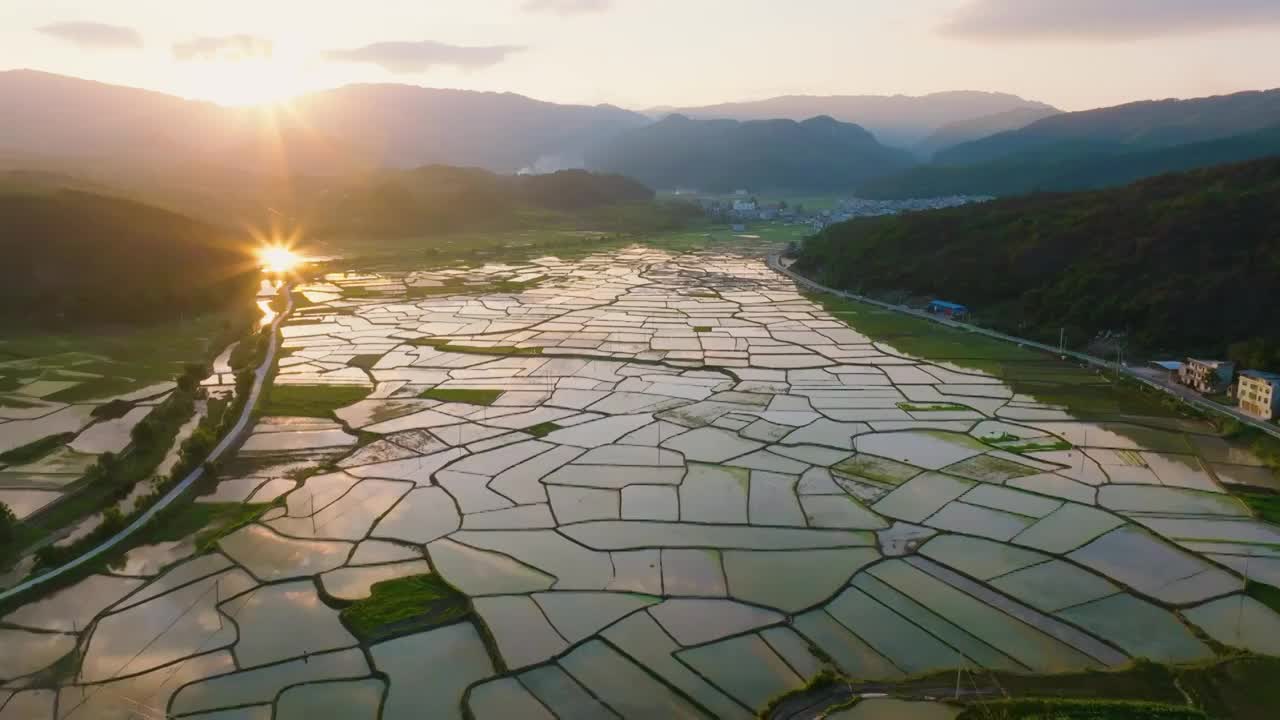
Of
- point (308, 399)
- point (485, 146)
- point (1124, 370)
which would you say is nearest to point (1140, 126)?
point (485, 146)

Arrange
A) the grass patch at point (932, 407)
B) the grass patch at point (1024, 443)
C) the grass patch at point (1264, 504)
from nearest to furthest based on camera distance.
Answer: the grass patch at point (1264, 504) → the grass patch at point (1024, 443) → the grass patch at point (932, 407)

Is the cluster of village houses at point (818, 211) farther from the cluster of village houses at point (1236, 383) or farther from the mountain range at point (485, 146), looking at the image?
the cluster of village houses at point (1236, 383)

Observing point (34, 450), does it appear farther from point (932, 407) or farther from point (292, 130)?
point (292, 130)

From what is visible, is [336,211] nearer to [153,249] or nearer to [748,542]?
[153,249]

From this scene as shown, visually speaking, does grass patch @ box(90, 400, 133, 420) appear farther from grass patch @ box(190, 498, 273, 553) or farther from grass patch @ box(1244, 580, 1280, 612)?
grass patch @ box(1244, 580, 1280, 612)

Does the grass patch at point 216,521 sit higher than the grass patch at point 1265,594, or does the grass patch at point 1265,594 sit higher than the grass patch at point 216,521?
the grass patch at point 216,521

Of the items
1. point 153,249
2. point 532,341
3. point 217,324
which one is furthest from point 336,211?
point 532,341

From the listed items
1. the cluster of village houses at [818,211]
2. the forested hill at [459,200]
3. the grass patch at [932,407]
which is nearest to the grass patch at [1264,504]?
the grass patch at [932,407]

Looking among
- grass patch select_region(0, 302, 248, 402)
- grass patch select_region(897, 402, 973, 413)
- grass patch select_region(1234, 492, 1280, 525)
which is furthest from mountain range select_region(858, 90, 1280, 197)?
grass patch select_region(0, 302, 248, 402)
